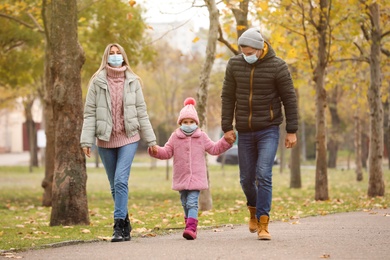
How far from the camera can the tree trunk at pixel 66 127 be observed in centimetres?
1252

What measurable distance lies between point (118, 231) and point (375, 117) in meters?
12.4

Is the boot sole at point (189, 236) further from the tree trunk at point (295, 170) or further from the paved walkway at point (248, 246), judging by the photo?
the tree trunk at point (295, 170)

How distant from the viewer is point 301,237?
382 inches

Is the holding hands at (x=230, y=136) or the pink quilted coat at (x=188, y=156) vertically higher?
the holding hands at (x=230, y=136)

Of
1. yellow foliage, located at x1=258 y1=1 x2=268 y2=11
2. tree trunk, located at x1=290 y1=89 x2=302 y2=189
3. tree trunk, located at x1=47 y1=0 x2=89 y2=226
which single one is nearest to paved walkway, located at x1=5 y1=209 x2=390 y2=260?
tree trunk, located at x1=47 y1=0 x2=89 y2=226

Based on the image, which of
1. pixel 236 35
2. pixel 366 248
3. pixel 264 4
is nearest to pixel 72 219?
pixel 366 248

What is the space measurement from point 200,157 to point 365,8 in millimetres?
11026

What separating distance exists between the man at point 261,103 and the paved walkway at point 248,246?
0.48m

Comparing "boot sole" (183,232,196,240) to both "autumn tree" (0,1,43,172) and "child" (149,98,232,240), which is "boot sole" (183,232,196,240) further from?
"autumn tree" (0,1,43,172)

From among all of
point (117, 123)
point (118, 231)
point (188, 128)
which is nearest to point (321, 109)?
point (188, 128)

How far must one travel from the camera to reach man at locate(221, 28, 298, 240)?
9.51 meters

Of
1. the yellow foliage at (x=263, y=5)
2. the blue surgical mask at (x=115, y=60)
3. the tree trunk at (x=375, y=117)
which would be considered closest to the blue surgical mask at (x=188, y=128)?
the blue surgical mask at (x=115, y=60)

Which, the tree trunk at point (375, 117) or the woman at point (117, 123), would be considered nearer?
the woman at point (117, 123)

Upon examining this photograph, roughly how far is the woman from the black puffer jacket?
1076mm
